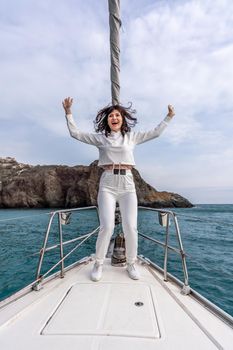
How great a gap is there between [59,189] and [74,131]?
59.4 metres

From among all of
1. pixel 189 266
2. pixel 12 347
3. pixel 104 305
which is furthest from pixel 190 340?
pixel 189 266

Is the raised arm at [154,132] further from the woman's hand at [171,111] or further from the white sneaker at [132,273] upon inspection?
the white sneaker at [132,273]

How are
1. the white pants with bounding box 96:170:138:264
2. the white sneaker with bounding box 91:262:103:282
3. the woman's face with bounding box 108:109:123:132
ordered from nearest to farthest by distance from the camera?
the white sneaker with bounding box 91:262:103:282 → the white pants with bounding box 96:170:138:264 → the woman's face with bounding box 108:109:123:132

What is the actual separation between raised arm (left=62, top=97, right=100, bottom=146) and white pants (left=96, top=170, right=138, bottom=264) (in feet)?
1.50

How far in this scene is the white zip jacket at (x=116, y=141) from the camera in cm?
312

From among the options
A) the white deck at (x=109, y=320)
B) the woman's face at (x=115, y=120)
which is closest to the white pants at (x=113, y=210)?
the white deck at (x=109, y=320)

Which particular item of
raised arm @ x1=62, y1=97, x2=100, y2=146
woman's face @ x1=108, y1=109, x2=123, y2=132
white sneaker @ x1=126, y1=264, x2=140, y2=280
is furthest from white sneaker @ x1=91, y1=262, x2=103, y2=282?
woman's face @ x1=108, y1=109, x2=123, y2=132

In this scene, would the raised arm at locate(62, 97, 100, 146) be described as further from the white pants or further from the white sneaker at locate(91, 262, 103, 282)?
the white sneaker at locate(91, 262, 103, 282)

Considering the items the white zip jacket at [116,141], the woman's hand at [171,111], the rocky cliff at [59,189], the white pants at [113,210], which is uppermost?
the rocky cliff at [59,189]

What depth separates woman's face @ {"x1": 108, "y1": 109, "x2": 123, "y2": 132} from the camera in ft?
10.8

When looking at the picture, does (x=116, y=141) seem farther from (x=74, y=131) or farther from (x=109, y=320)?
(x=109, y=320)

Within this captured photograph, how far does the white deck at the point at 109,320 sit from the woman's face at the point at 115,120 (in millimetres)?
1879

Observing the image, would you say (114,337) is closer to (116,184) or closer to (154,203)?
(116,184)

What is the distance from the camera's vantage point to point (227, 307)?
14.3 feet
